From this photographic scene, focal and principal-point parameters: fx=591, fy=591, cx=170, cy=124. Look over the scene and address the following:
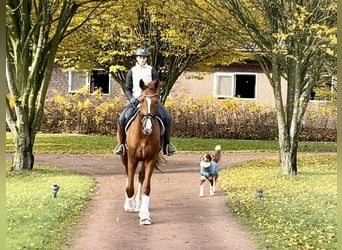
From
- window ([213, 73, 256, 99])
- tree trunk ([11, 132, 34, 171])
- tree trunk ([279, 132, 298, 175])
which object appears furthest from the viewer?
window ([213, 73, 256, 99])

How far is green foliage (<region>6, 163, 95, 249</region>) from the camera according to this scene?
4.63m

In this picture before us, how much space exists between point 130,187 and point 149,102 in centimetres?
116

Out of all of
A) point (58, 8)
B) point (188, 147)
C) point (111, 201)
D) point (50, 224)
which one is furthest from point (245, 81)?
point (50, 224)

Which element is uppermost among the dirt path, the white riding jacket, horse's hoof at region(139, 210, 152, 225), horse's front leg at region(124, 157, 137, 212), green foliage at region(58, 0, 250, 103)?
green foliage at region(58, 0, 250, 103)

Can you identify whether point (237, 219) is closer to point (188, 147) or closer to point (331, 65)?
point (331, 65)

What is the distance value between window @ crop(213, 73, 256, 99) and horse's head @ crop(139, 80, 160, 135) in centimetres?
734

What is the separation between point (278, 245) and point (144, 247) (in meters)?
1.07

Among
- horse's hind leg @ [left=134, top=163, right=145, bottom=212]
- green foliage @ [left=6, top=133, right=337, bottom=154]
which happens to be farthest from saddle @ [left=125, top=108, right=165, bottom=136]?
green foliage @ [left=6, top=133, right=337, bottom=154]

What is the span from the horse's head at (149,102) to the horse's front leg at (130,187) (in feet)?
1.94

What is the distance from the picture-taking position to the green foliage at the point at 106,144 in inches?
423

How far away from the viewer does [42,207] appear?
5961 mm

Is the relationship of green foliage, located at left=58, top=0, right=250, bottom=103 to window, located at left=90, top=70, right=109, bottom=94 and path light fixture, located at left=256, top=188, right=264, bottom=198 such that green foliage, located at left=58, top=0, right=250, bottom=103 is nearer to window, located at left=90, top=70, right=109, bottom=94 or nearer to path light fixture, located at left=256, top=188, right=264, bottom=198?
window, located at left=90, top=70, right=109, bottom=94

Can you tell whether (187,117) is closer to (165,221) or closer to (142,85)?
(165,221)

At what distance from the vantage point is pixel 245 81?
12992mm
